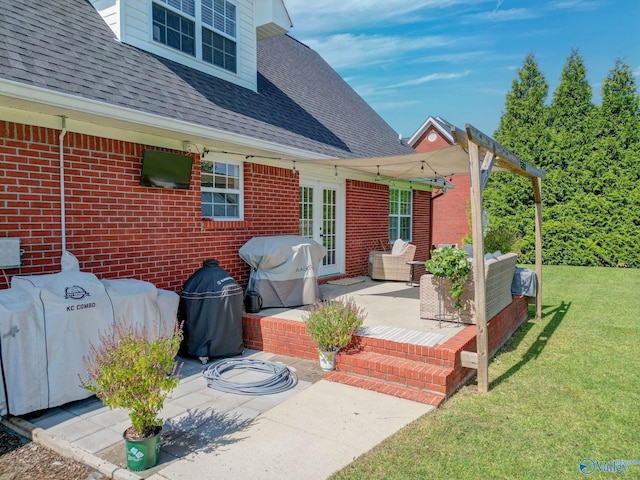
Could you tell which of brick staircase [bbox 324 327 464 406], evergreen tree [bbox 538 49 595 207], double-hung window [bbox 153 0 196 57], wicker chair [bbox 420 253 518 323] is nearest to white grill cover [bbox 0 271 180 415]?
brick staircase [bbox 324 327 464 406]

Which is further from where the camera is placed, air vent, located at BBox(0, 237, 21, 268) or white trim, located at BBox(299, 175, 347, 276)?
white trim, located at BBox(299, 175, 347, 276)

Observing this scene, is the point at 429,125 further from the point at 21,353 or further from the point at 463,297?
the point at 21,353

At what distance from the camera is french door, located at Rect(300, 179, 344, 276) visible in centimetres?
916

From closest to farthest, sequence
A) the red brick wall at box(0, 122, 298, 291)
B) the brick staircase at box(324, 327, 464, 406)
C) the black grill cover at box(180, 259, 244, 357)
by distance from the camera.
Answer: the brick staircase at box(324, 327, 464, 406) < the red brick wall at box(0, 122, 298, 291) < the black grill cover at box(180, 259, 244, 357)

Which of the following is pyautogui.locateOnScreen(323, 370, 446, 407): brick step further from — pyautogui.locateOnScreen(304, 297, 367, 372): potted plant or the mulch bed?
the mulch bed

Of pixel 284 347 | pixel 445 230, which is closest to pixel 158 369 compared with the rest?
pixel 284 347

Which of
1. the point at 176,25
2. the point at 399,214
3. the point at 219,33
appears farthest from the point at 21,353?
the point at 399,214

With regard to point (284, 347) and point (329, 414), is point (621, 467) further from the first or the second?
point (284, 347)

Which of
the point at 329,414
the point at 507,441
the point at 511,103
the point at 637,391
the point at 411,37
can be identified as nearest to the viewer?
the point at 507,441

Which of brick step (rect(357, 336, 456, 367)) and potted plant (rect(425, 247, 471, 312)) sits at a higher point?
potted plant (rect(425, 247, 471, 312))

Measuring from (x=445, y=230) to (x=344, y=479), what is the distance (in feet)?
71.8

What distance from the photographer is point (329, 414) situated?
161 inches

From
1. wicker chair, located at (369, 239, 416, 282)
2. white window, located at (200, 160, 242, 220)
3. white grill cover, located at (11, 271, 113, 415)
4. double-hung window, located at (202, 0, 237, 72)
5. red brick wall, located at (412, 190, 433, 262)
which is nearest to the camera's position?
white grill cover, located at (11, 271, 113, 415)
